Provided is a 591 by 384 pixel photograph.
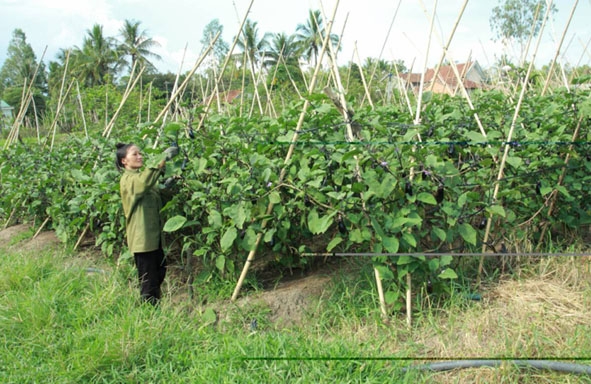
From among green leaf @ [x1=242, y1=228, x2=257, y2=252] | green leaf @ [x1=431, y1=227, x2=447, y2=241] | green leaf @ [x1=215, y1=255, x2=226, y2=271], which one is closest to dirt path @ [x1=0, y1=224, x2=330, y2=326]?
green leaf @ [x1=215, y1=255, x2=226, y2=271]

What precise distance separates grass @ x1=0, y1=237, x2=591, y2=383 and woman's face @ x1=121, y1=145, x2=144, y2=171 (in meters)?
0.83

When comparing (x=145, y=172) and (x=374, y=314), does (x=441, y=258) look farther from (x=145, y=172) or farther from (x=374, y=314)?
(x=145, y=172)

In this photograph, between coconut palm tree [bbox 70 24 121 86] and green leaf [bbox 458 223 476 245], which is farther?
coconut palm tree [bbox 70 24 121 86]

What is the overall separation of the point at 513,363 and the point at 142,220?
224 cm

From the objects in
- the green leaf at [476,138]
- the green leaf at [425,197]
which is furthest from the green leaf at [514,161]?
the green leaf at [425,197]

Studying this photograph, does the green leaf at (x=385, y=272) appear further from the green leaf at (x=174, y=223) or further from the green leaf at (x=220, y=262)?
the green leaf at (x=174, y=223)

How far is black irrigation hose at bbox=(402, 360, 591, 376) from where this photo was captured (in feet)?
7.19

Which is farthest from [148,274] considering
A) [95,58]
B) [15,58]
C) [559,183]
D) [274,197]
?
[15,58]

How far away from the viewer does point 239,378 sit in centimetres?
235

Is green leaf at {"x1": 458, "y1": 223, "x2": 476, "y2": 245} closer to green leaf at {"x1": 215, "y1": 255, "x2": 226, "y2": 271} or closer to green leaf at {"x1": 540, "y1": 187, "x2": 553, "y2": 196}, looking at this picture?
green leaf at {"x1": 540, "y1": 187, "x2": 553, "y2": 196}

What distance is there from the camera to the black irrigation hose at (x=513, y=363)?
2191 mm

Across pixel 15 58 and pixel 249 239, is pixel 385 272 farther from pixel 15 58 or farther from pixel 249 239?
pixel 15 58

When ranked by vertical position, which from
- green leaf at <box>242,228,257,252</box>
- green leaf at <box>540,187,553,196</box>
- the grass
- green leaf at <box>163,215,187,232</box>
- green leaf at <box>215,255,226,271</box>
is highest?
green leaf at <box>540,187,553,196</box>

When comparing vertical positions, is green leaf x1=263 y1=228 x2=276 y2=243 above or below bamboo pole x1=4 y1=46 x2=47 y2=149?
below
